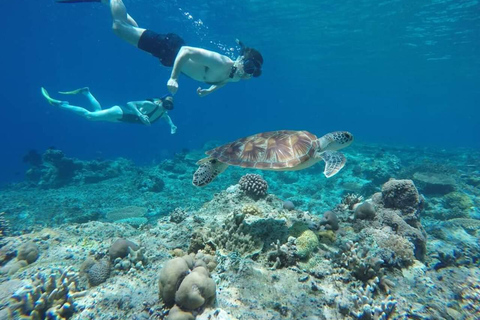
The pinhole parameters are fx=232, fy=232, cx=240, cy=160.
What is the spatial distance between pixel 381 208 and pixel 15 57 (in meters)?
90.0

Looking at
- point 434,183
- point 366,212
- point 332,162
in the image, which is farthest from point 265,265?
point 434,183

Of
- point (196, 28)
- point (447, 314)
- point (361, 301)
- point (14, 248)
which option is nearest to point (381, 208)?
point (447, 314)

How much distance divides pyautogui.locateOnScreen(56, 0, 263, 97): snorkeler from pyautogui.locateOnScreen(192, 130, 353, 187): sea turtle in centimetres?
191

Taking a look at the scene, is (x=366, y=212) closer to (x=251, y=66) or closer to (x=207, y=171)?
(x=207, y=171)

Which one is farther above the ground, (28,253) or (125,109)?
(125,109)

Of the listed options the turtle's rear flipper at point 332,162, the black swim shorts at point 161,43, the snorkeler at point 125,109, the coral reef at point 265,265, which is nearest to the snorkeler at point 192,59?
the black swim shorts at point 161,43

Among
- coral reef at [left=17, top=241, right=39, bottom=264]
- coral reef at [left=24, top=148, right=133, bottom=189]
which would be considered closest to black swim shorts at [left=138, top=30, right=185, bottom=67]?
coral reef at [left=17, top=241, right=39, bottom=264]

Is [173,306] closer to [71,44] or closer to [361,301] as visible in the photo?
[361,301]

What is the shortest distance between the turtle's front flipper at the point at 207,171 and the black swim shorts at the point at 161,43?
14.1 ft

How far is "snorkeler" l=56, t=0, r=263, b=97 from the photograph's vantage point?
5.75 m

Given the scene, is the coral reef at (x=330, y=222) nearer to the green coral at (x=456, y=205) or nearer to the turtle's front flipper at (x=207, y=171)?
the turtle's front flipper at (x=207, y=171)

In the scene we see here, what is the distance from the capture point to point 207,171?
5.87 m

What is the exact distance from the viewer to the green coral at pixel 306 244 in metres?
4.16

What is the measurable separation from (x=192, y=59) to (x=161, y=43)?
260 centimetres
